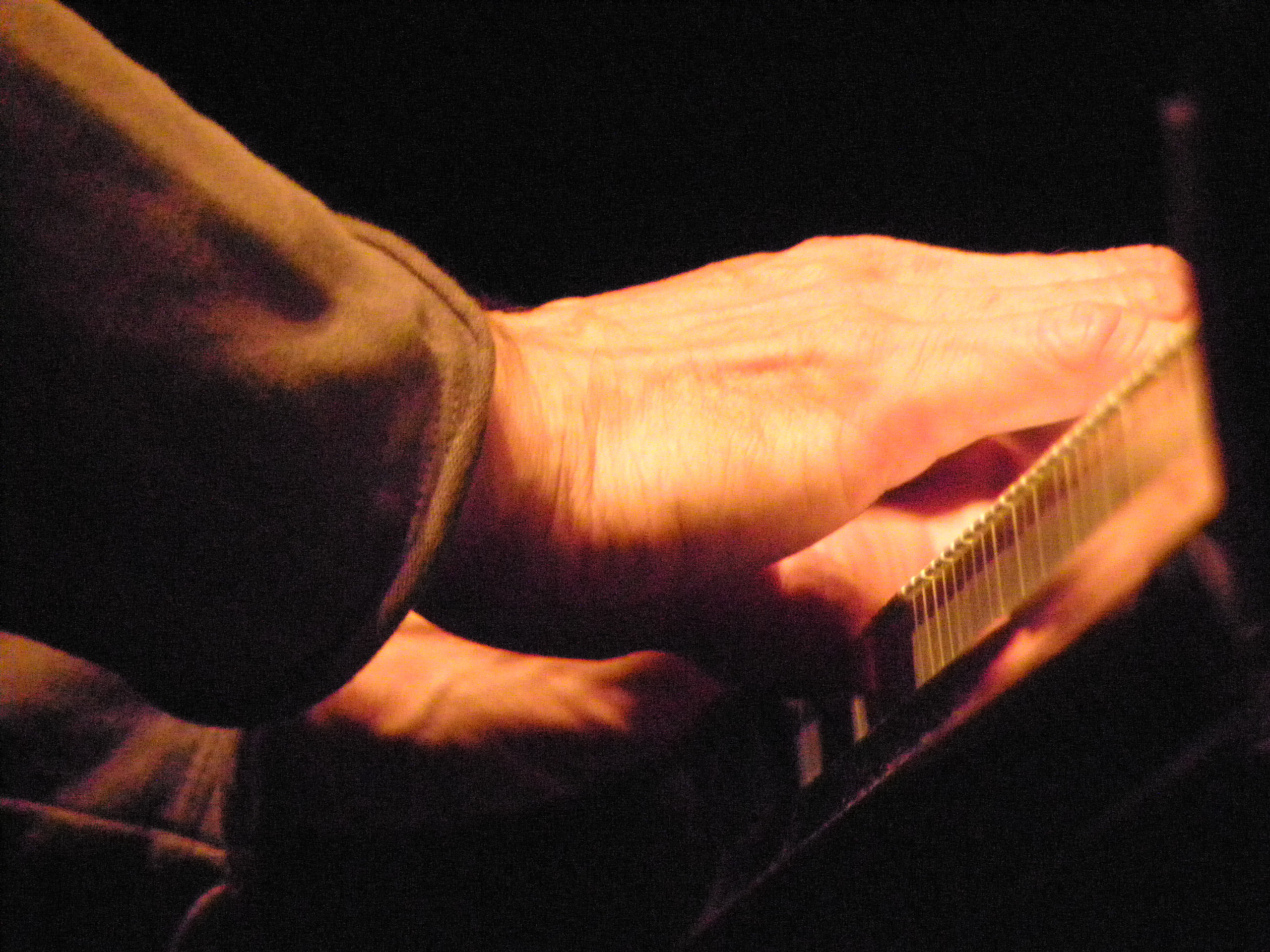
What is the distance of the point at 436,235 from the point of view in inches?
34.0

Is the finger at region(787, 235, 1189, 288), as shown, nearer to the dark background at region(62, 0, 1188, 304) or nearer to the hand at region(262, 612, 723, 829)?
the dark background at region(62, 0, 1188, 304)

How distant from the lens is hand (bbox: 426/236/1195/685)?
393mm

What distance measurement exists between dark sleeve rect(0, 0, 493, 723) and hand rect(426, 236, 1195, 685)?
0.20ft

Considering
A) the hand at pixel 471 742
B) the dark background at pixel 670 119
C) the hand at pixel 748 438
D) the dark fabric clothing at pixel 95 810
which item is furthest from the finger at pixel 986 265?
the dark fabric clothing at pixel 95 810

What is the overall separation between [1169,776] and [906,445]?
214 millimetres

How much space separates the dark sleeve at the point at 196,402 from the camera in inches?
Answer: 11.5

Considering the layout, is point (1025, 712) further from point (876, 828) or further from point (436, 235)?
point (436, 235)

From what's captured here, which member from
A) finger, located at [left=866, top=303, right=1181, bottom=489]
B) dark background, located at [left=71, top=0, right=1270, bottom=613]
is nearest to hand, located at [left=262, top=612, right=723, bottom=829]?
finger, located at [left=866, top=303, right=1181, bottom=489]

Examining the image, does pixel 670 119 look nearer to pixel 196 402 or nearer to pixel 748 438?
pixel 748 438

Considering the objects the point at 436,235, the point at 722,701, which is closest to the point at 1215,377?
the point at 722,701

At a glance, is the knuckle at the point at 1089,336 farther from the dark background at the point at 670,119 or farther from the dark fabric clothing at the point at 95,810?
the dark fabric clothing at the point at 95,810

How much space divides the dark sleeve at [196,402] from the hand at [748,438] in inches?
2.4

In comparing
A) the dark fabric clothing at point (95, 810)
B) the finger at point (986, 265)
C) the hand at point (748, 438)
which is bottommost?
the dark fabric clothing at point (95, 810)

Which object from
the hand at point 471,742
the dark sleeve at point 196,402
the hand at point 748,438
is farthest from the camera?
the hand at point 471,742
